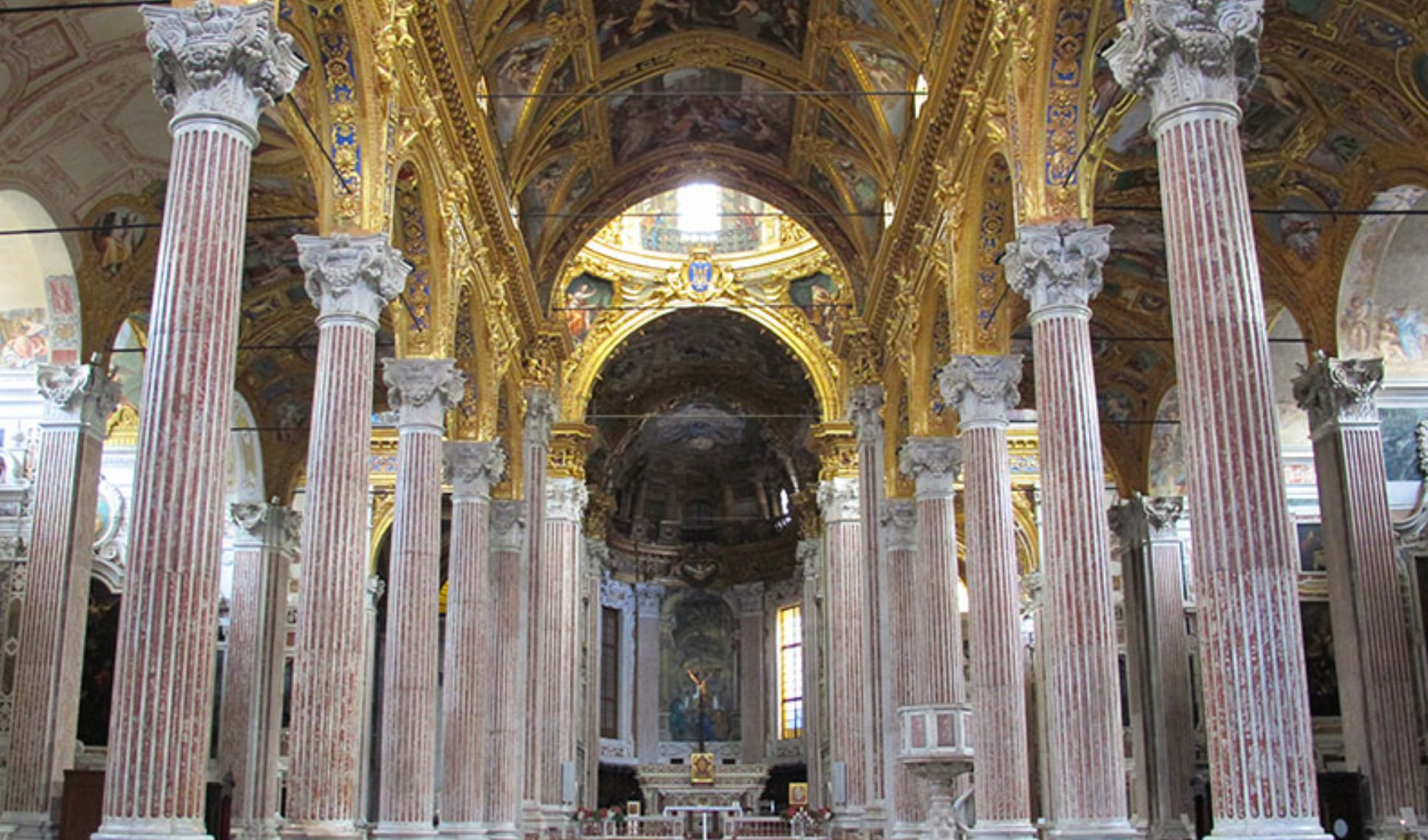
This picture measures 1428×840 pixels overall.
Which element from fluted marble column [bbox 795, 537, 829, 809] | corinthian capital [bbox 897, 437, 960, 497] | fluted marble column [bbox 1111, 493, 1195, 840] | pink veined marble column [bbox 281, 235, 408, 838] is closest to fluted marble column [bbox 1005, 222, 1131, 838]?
pink veined marble column [bbox 281, 235, 408, 838]

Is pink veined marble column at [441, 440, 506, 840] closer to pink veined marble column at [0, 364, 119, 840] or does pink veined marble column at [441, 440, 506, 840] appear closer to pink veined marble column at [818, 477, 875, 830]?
pink veined marble column at [0, 364, 119, 840]

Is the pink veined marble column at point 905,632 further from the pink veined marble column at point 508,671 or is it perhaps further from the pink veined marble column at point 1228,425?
the pink veined marble column at point 1228,425

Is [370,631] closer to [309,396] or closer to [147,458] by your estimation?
[309,396]

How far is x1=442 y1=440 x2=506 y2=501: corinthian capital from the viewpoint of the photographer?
76.9 feet

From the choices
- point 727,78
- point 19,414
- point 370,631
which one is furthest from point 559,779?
point 727,78

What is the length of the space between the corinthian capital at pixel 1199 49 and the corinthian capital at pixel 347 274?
26.8ft

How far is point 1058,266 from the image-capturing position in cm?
1586

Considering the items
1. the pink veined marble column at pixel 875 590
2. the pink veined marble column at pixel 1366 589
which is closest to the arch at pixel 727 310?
the pink veined marble column at pixel 875 590

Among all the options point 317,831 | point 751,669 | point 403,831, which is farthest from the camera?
point 751,669

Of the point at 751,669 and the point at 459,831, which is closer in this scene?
the point at 459,831

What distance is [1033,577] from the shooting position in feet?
118

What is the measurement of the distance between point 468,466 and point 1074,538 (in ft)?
37.5

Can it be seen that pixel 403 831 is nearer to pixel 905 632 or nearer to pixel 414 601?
pixel 414 601

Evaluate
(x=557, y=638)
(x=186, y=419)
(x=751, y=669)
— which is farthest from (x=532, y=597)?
(x=751, y=669)
